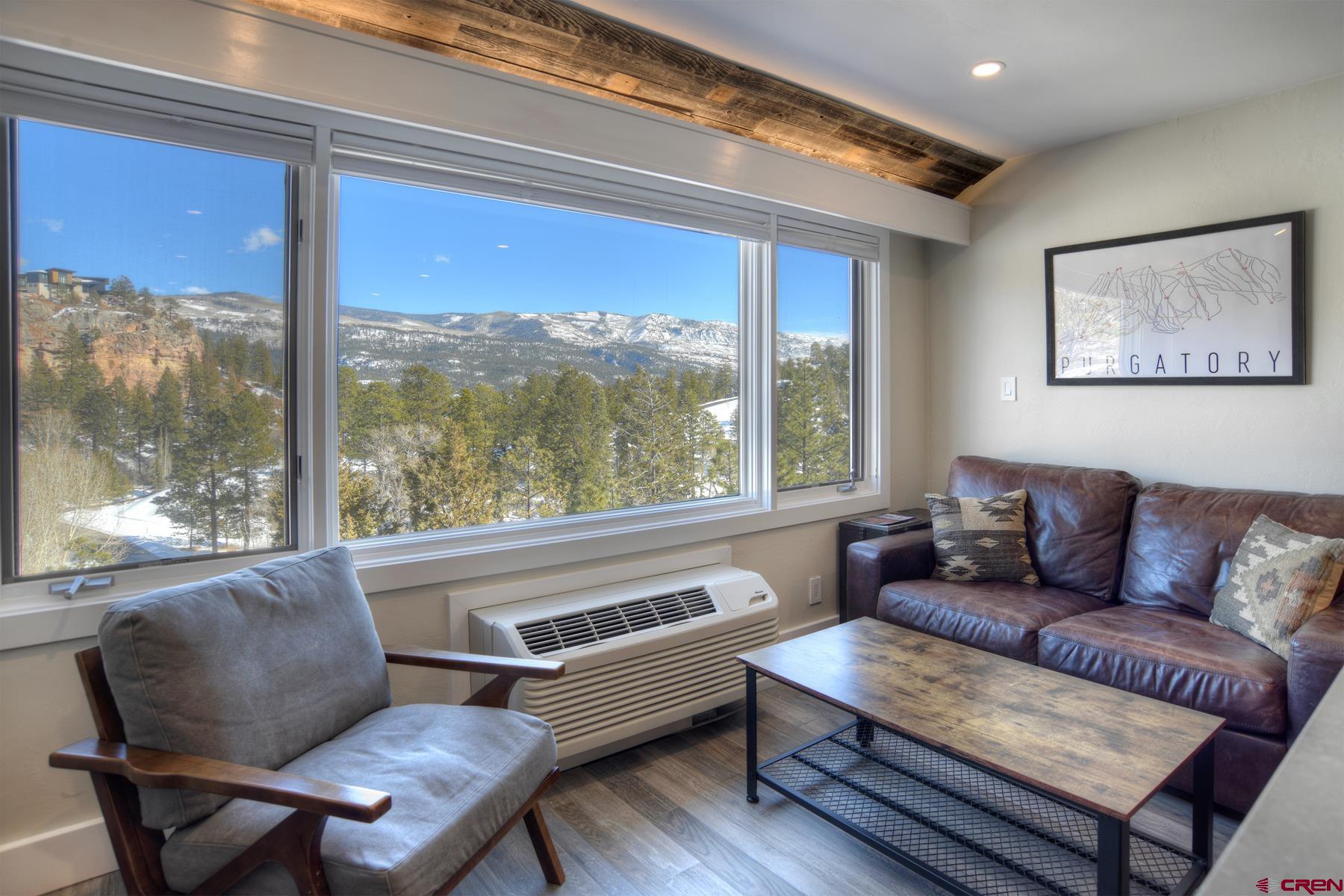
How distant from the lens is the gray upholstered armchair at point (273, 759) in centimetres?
127

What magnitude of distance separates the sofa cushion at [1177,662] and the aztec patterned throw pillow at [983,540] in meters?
0.43

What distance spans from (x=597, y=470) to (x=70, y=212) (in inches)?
68.5

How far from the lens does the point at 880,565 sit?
3.03 meters

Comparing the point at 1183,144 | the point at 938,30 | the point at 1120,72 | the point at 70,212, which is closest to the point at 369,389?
the point at 70,212

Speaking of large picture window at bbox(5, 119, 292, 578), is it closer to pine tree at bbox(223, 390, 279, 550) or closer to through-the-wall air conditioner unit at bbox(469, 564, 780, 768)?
pine tree at bbox(223, 390, 279, 550)

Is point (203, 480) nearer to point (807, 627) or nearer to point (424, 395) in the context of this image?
point (424, 395)

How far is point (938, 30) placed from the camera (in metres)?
2.29

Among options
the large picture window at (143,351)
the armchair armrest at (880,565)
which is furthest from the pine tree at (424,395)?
the armchair armrest at (880,565)

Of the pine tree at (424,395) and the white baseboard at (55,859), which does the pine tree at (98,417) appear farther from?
the white baseboard at (55,859)

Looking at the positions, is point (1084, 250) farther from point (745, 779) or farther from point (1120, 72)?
point (745, 779)

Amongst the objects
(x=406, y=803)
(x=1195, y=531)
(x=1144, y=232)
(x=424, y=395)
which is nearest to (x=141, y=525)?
(x=424, y=395)

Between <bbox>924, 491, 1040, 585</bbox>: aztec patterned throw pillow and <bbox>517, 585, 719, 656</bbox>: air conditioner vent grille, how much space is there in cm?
113

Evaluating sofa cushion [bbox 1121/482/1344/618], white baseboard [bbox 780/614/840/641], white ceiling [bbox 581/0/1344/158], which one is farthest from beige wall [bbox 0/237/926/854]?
sofa cushion [bbox 1121/482/1344/618]

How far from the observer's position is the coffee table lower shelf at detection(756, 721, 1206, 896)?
176cm
